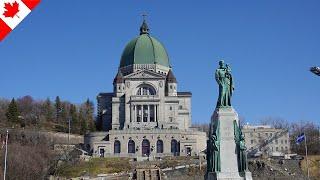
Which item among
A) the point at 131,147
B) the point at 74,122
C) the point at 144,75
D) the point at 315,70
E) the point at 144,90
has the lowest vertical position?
the point at 131,147

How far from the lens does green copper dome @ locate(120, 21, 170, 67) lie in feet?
387

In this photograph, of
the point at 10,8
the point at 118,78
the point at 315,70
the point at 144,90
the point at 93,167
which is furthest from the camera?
the point at 118,78

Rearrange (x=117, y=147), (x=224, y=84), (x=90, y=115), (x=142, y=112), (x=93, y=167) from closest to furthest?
(x=224, y=84) → (x=93, y=167) → (x=117, y=147) → (x=142, y=112) → (x=90, y=115)

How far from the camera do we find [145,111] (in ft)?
361

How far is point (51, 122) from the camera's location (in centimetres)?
14412

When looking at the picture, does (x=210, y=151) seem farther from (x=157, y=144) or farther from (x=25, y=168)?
(x=157, y=144)

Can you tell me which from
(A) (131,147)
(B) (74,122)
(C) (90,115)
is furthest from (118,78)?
(C) (90,115)

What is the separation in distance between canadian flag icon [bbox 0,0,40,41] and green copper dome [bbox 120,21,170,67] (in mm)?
103052

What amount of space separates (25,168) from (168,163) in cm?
2344

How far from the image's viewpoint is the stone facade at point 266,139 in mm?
129500

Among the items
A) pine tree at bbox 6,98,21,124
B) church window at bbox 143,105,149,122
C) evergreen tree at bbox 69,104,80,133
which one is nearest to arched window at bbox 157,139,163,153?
church window at bbox 143,105,149,122

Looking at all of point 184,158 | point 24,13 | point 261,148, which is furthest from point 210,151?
point 261,148

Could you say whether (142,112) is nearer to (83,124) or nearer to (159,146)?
(159,146)

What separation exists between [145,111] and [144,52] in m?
15.4
